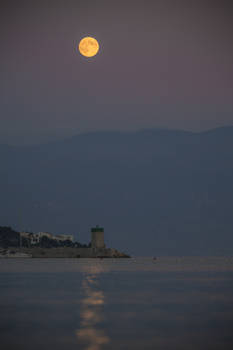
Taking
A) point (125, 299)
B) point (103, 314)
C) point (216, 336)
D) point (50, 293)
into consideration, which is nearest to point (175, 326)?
point (216, 336)

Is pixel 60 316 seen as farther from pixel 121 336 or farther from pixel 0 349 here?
pixel 0 349

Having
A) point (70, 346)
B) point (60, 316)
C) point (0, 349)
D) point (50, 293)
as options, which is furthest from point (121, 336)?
point (50, 293)

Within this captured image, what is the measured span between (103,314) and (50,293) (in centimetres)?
2170

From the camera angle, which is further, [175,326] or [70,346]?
[175,326]

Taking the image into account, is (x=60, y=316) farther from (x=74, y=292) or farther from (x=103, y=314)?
(x=74, y=292)

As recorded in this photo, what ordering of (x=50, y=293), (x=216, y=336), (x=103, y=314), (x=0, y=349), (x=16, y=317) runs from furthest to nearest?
(x=50, y=293), (x=103, y=314), (x=16, y=317), (x=216, y=336), (x=0, y=349)

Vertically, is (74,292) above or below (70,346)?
above

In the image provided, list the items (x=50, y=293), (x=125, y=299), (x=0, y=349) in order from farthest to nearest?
(x=50, y=293)
(x=125, y=299)
(x=0, y=349)

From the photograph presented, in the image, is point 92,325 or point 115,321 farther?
point 115,321

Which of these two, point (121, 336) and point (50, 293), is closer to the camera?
point (121, 336)

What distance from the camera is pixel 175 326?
39.0m

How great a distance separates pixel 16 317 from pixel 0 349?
43.9ft

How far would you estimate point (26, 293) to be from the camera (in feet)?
220

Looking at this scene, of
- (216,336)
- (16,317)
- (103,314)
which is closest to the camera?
(216,336)
